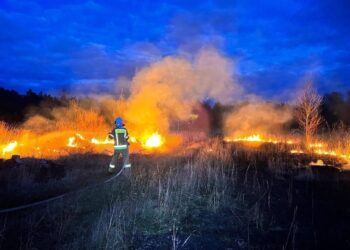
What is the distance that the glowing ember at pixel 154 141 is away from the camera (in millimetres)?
22359

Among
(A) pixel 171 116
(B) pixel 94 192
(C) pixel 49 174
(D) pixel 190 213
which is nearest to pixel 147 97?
(A) pixel 171 116

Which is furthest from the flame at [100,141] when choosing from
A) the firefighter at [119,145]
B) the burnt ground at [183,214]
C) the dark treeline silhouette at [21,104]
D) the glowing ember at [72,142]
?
the dark treeline silhouette at [21,104]

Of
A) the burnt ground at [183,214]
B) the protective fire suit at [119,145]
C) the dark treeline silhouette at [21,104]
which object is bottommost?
the burnt ground at [183,214]

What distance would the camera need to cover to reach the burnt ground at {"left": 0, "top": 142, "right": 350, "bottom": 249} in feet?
23.2

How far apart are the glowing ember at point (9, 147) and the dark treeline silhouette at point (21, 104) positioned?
44.9ft

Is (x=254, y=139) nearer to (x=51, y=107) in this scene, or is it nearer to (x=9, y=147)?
(x=9, y=147)

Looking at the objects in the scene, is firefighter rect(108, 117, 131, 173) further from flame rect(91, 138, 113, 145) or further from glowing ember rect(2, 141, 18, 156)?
flame rect(91, 138, 113, 145)

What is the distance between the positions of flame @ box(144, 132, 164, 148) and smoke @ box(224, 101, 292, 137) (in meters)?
10.6

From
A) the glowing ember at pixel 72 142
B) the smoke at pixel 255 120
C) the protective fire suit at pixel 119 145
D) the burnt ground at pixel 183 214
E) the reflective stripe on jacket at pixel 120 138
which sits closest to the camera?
the burnt ground at pixel 183 214

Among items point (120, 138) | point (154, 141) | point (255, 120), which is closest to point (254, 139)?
point (255, 120)

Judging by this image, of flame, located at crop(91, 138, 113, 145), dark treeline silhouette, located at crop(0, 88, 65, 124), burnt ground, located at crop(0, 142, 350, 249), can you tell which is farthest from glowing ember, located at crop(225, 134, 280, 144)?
dark treeline silhouette, located at crop(0, 88, 65, 124)

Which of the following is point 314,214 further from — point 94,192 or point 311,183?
point 94,192

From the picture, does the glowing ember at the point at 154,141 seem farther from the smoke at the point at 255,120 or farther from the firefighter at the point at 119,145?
the smoke at the point at 255,120

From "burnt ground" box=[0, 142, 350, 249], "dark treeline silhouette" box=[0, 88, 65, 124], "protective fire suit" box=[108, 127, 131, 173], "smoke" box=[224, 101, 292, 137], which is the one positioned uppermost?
"dark treeline silhouette" box=[0, 88, 65, 124]
